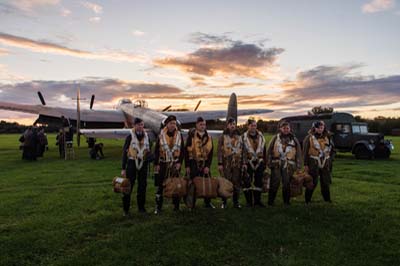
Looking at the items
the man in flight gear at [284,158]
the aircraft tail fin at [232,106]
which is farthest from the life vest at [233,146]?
the aircraft tail fin at [232,106]

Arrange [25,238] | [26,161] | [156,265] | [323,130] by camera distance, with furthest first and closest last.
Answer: [26,161], [323,130], [25,238], [156,265]

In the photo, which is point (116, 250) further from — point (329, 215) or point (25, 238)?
point (329, 215)

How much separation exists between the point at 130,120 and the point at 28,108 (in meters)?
7.83

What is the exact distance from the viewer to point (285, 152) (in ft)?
25.9

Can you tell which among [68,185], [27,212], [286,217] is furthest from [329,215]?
[68,185]

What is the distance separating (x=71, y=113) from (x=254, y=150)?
2429 cm

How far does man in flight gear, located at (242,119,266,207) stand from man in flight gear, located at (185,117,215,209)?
89 centimetres

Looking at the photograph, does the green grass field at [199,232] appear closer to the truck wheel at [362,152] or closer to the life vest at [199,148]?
the life vest at [199,148]

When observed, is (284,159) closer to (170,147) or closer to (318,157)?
(318,157)

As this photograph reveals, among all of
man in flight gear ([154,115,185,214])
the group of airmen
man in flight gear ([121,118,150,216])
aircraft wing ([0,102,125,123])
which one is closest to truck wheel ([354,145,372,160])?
the group of airmen

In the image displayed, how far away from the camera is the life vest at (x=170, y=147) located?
24.3 feet

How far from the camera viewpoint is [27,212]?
775 centimetres

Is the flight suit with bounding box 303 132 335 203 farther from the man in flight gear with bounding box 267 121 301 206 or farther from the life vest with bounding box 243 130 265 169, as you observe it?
the life vest with bounding box 243 130 265 169

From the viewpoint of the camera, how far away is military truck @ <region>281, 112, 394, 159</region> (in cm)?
1945
